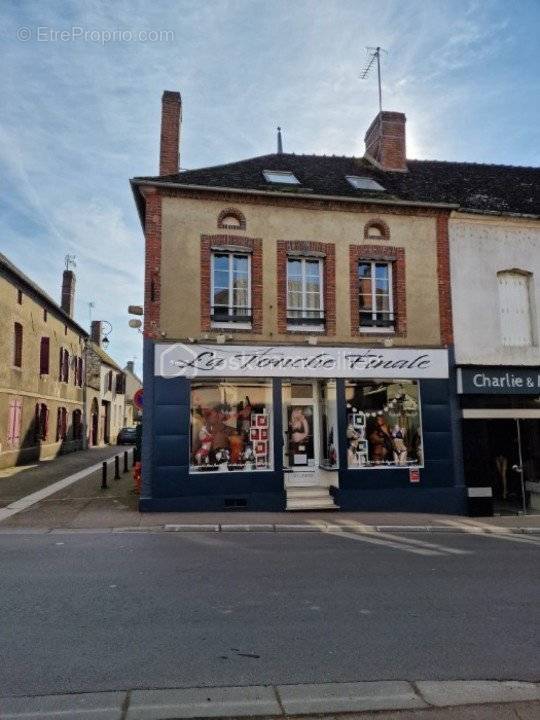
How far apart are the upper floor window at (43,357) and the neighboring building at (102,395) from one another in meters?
9.16

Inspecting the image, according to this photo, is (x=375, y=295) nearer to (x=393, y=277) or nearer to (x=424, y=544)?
(x=393, y=277)

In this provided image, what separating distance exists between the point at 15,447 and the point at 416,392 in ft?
49.2

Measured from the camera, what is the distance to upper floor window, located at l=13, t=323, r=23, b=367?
20328 millimetres

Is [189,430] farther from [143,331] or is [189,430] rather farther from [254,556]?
[254,556]

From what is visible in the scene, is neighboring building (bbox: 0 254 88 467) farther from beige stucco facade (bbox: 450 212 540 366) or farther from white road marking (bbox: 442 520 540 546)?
white road marking (bbox: 442 520 540 546)

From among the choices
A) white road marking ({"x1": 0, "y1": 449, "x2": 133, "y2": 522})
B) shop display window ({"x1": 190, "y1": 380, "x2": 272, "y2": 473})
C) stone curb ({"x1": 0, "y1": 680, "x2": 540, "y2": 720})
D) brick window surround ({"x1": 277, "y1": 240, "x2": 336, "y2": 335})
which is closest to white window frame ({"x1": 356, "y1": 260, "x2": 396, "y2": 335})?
brick window surround ({"x1": 277, "y1": 240, "x2": 336, "y2": 335})

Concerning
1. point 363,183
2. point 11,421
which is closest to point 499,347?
point 363,183

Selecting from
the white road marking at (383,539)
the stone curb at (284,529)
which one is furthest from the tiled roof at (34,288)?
the white road marking at (383,539)

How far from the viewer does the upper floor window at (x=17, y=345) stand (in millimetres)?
20328

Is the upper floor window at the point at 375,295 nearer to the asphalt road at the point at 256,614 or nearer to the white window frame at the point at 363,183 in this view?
the white window frame at the point at 363,183

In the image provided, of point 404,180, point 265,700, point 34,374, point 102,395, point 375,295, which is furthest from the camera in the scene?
point 102,395

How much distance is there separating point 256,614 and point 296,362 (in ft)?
26.1

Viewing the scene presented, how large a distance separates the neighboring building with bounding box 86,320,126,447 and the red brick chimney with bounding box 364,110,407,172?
72.9ft

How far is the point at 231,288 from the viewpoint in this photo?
41.9ft
